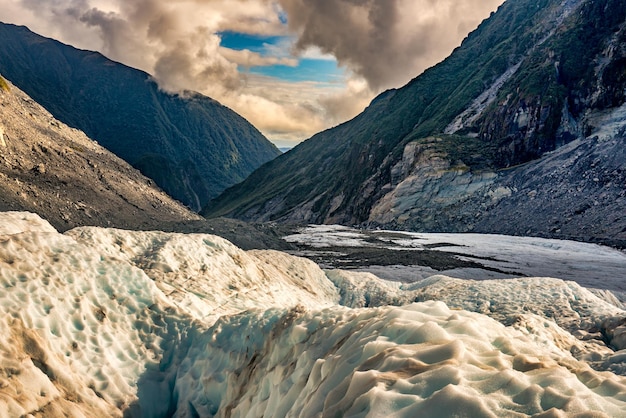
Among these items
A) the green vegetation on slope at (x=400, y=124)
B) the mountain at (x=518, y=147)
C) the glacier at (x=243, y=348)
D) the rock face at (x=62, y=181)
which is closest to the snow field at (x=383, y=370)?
the glacier at (x=243, y=348)

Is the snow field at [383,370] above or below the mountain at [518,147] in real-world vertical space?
below

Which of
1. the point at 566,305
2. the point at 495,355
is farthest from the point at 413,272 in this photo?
the point at 495,355

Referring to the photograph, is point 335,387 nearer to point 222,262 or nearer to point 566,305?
point 222,262

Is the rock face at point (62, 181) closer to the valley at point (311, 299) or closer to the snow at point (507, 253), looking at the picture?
the valley at point (311, 299)

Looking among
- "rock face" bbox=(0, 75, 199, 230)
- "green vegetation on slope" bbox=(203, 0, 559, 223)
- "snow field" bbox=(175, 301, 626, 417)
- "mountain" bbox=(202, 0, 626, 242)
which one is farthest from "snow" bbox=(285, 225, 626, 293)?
"green vegetation on slope" bbox=(203, 0, 559, 223)

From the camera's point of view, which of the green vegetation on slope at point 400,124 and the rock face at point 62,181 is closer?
the rock face at point 62,181

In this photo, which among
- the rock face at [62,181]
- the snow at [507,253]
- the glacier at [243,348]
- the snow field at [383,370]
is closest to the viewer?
the snow field at [383,370]
